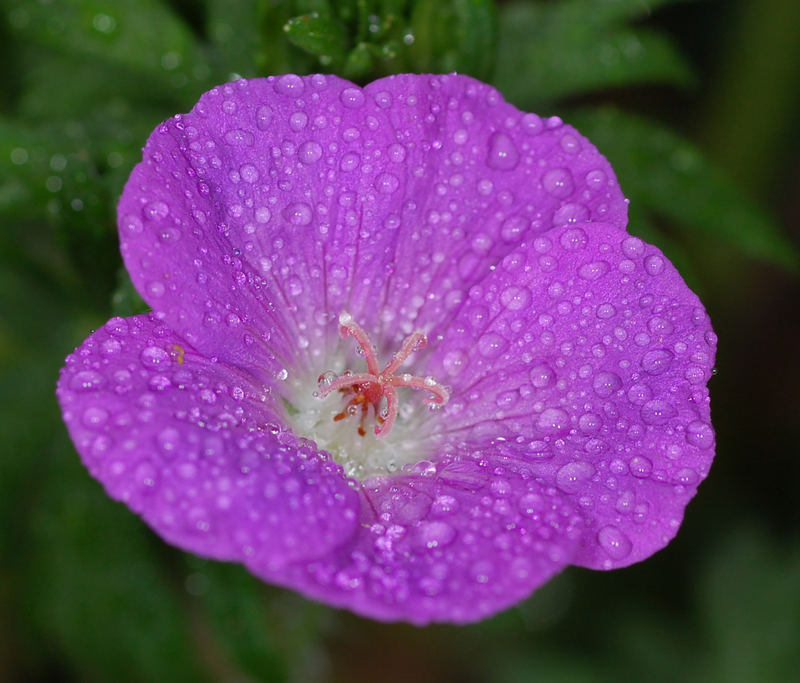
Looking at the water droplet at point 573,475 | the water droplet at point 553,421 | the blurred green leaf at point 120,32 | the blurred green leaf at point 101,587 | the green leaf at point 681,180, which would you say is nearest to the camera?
the water droplet at point 573,475

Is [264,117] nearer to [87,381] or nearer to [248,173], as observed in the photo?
[248,173]

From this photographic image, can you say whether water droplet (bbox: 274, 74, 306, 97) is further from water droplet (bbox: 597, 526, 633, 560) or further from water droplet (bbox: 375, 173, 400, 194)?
water droplet (bbox: 597, 526, 633, 560)

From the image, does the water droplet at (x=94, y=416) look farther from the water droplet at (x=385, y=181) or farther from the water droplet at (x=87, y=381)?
the water droplet at (x=385, y=181)

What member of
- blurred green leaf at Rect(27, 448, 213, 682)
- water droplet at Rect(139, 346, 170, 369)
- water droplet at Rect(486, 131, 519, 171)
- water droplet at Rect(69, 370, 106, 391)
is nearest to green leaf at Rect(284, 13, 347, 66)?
water droplet at Rect(486, 131, 519, 171)

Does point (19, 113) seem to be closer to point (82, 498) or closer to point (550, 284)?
point (82, 498)

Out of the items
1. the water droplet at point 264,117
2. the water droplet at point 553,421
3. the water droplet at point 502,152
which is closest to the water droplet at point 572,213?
the water droplet at point 502,152

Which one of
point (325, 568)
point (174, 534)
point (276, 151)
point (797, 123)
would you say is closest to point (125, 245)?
point (276, 151)

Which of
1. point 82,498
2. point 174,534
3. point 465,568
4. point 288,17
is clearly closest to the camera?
point 174,534

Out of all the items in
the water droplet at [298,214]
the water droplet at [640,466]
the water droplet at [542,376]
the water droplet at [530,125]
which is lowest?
the water droplet at [640,466]

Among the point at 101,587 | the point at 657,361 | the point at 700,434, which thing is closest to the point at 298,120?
the point at 657,361
